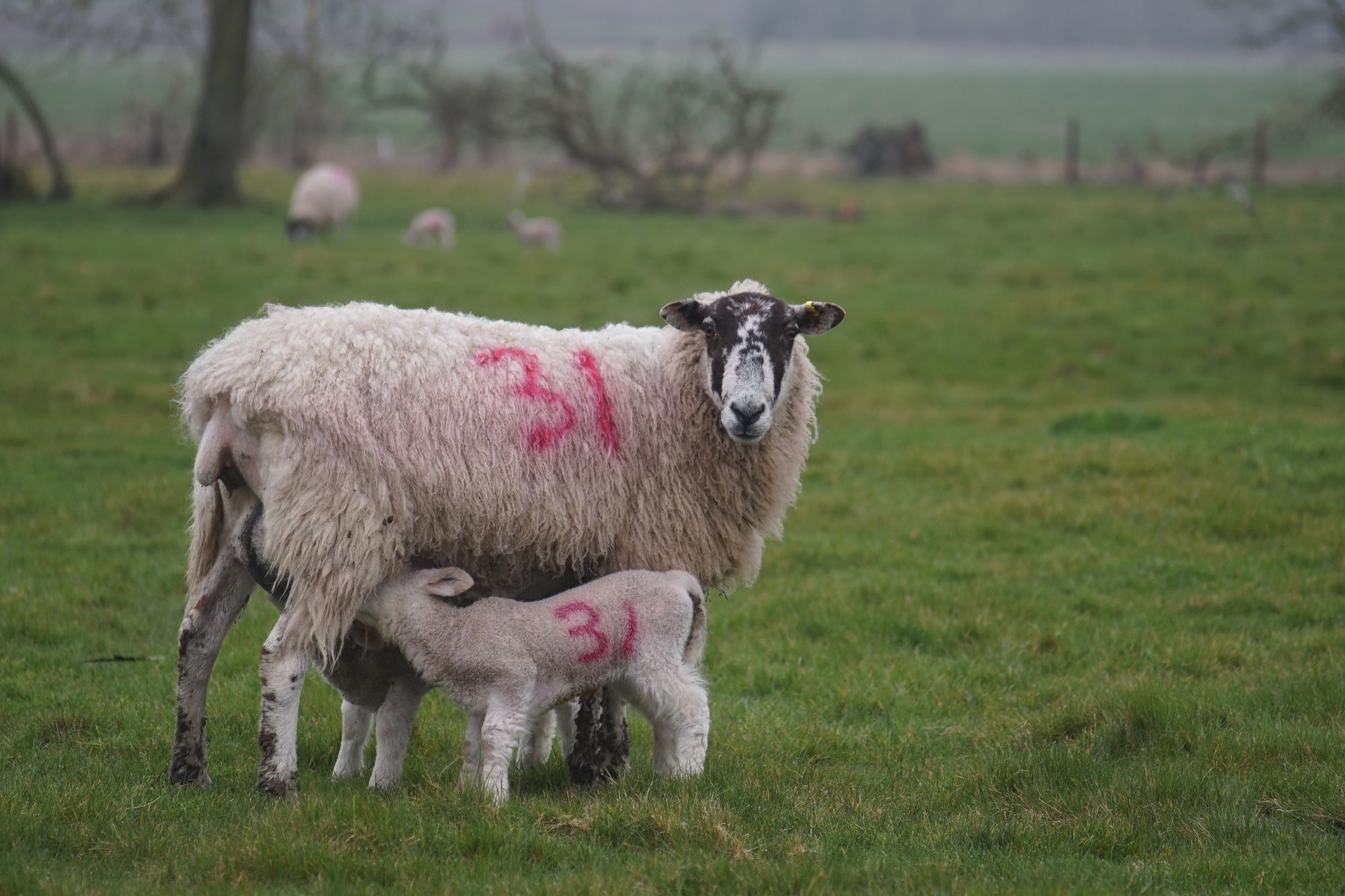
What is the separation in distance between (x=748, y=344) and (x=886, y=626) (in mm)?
2165

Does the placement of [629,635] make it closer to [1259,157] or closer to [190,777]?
[190,777]

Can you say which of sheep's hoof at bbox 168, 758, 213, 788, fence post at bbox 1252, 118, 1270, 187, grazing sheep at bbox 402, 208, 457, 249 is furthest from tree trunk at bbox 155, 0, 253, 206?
sheep's hoof at bbox 168, 758, 213, 788

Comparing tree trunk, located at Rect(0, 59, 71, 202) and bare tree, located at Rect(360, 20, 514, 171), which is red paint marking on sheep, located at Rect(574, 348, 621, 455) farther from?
bare tree, located at Rect(360, 20, 514, 171)

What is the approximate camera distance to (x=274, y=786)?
489 centimetres

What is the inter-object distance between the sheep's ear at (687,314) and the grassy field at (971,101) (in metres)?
16.4

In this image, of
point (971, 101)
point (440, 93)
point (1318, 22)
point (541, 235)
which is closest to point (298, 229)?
point (541, 235)

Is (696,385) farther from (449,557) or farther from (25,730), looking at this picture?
(25,730)

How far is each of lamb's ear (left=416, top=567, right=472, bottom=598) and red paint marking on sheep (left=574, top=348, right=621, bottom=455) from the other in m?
0.93

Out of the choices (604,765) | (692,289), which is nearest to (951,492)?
(604,765)

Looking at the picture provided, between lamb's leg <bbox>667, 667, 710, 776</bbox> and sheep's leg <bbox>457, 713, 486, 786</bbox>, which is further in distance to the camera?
lamb's leg <bbox>667, 667, 710, 776</bbox>

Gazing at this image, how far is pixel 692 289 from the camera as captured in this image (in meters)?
16.5

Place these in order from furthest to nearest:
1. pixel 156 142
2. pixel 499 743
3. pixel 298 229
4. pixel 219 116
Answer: pixel 156 142 → pixel 219 116 → pixel 298 229 → pixel 499 743

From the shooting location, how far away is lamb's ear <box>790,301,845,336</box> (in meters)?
5.90

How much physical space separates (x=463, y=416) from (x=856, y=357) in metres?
9.66
